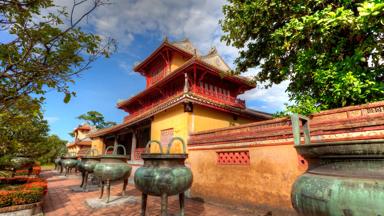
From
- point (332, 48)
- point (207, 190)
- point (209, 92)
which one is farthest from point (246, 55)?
point (207, 190)

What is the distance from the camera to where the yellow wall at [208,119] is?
9.94m

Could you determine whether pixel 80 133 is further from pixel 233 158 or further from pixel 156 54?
pixel 233 158

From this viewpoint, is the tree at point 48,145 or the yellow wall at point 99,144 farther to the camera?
the yellow wall at point 99,144

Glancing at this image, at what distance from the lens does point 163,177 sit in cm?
Answer: 427

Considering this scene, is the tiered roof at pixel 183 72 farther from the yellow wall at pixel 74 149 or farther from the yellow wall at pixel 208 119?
the yellow wall at pixel 74 149

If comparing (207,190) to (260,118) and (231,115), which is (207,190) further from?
(260,118)

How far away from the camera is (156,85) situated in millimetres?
13484

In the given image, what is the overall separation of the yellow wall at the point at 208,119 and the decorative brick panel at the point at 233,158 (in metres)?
2.40

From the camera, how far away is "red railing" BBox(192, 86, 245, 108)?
11555 millimetres

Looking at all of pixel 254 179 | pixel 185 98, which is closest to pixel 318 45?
pixel 254 179

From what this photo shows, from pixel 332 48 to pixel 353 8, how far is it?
116 centimetres

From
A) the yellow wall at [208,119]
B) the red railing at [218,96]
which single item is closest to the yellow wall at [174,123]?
the yellow wall at [208,119]

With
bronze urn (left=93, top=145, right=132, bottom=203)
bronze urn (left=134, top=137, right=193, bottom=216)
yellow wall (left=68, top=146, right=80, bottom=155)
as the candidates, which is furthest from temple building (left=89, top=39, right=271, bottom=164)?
yellow wall (left=68, top=146, right=80, bottom=155)

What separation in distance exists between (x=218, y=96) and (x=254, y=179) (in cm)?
698
